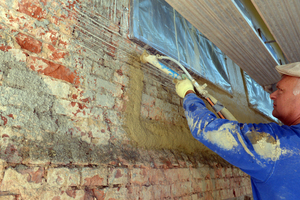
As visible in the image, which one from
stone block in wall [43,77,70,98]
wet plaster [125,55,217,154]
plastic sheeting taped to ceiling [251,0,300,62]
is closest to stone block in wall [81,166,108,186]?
wet plaster [125,55,217,154]

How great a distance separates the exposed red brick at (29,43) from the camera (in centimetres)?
88

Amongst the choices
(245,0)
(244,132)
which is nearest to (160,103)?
(244,132)

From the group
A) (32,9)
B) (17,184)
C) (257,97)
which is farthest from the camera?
(257,97)

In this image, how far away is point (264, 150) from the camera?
87 centimetres

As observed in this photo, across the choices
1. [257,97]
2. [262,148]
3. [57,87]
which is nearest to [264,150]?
[262,148]

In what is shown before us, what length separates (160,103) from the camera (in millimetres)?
1476

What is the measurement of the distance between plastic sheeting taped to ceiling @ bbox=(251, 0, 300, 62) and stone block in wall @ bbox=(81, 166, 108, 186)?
1.65 metres

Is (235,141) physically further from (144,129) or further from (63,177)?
(63,177)

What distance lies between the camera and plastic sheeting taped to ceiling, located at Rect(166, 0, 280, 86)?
1.40 meters

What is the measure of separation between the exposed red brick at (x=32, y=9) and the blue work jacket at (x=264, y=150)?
0.98 meters

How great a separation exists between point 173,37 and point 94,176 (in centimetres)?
129

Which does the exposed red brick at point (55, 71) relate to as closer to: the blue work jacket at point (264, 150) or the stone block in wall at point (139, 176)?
the stone block in wall at point (139, 176)

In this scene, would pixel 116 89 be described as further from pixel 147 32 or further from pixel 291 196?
pixel 291 196

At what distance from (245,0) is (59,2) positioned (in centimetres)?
307
